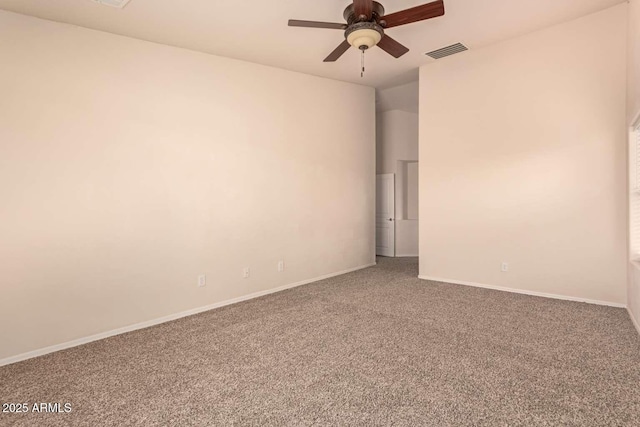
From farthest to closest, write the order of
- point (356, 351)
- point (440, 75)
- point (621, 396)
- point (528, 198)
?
point (440, 75) → point (528, 198) → point (356, 351) → point (621, 396)

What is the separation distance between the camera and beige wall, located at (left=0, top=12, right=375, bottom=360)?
3.02m

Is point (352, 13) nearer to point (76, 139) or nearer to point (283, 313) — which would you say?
point (76, 139)

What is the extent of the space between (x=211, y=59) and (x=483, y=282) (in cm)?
464

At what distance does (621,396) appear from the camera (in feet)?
6.89

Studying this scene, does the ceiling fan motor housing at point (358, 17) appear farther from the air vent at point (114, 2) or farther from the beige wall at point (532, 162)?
the beige wall at point (532, 162)

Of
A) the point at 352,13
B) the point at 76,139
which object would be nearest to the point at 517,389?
the point at 352,13

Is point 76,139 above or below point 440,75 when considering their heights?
below

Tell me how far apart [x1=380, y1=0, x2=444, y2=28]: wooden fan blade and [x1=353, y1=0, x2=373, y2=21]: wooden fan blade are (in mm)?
161

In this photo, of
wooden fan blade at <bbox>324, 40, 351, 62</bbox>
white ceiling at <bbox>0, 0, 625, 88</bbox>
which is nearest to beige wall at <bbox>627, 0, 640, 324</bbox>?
white ceiling at <bbox>0, 0, 625, 88</bbox>

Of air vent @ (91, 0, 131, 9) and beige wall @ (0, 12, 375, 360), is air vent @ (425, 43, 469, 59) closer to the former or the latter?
beige wall @ (0, 12, 375, 360)

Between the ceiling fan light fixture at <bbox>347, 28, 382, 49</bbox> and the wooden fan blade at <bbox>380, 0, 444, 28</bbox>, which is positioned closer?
the wooden fan blade at <bbox>380, 0, 444, 28</bbox>

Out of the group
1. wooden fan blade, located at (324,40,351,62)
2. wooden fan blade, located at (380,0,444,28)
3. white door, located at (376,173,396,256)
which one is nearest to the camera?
wooden fan blade, located at (380,0,444,28)

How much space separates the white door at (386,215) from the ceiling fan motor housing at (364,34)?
484 cm

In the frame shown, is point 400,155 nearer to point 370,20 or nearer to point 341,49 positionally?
point 341,49
